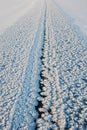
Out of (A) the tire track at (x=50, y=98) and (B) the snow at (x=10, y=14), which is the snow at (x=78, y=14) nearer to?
(B) the snow at (x=10, y=14)

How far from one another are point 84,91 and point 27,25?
37.0 ft

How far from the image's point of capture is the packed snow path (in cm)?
630

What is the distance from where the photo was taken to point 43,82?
8.34 meters

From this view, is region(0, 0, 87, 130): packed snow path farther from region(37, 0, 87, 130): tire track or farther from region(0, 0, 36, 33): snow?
region(0, 0, 36, 33): snow

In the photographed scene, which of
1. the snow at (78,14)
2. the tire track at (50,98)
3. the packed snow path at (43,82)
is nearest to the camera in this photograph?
the tire track at (50,98)

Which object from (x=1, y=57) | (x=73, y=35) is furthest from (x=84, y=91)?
(x=73, y=35)

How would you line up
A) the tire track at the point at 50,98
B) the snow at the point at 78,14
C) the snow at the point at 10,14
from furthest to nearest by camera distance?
the snow at the point at 78,14
the snow at the point at 10,14
the tire track at the point at 50,98

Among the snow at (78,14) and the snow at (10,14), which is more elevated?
the snow at (10,14)

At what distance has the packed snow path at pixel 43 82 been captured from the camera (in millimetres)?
6297

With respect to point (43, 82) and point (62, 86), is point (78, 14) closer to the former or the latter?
point (43, 82)

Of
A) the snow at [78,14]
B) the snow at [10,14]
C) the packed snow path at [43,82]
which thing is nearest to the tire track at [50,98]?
the packed snow path at [43,82]

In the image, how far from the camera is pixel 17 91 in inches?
302

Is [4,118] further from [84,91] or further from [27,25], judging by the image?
[27,25]

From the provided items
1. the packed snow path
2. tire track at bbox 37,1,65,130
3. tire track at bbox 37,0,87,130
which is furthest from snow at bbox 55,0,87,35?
tire track at bbox 37,1,65,130
